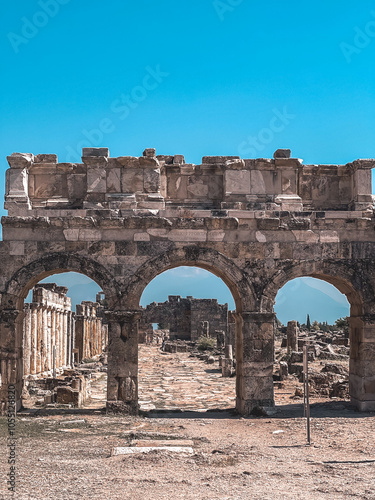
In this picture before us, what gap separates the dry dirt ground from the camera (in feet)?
22.6

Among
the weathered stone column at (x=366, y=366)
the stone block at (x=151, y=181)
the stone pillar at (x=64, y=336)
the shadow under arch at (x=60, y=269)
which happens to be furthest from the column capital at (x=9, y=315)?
the stone pillar at (x=64, y=336)

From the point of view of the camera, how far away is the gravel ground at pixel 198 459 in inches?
270

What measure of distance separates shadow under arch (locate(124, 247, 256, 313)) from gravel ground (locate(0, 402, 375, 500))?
2.45 metres

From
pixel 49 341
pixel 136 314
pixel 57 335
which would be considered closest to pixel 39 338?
pixel 49 341

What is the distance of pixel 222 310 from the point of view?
142 ft

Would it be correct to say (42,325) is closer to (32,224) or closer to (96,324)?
(32,224)

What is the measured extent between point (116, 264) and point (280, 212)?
3.73 meters

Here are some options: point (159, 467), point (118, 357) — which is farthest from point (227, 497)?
point (118, 357)

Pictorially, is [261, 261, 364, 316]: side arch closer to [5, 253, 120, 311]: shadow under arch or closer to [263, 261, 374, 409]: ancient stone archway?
[263, 261, 374, 409]: ancient stone archway

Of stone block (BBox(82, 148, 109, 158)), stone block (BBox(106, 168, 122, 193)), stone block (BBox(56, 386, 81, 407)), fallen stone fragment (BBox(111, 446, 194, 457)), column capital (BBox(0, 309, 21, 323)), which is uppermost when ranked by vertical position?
stone block (BBox(82, 148, 109, 158))

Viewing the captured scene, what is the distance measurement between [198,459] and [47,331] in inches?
580

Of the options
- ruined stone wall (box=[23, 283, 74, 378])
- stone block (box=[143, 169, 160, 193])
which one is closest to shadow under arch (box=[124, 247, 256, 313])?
stone block (box=[143, 169, 160, 193])

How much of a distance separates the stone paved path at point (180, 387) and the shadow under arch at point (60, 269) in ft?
10.7

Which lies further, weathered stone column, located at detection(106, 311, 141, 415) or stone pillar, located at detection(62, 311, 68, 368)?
stone pillar, located at detection(62, 311, 68, 368)
